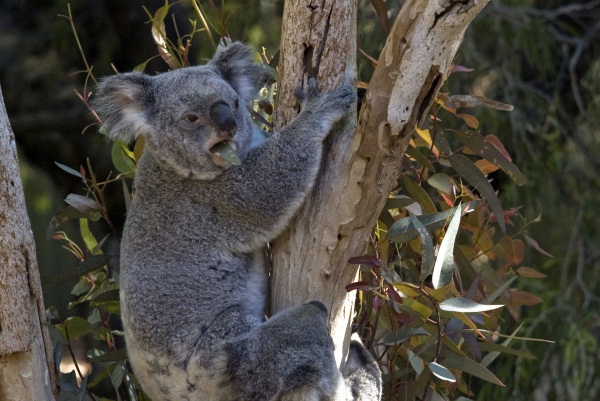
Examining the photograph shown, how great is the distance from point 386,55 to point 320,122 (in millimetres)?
360

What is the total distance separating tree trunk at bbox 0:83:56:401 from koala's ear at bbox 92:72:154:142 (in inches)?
14.7

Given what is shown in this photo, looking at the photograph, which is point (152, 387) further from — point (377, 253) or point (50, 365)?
point (377, 253)

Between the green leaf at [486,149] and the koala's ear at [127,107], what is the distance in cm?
105

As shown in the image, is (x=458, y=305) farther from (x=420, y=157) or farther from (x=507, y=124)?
(x=507, y=124)

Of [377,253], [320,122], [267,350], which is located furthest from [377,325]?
[320,122]

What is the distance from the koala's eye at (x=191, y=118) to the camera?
2736 mm

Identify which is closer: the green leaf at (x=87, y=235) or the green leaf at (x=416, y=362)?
the green leaf at (x=416, y=362)

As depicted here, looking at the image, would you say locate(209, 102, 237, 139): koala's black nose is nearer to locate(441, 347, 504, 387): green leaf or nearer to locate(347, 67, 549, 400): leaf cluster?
locate(347, 67, 549, 400): leaf cluster

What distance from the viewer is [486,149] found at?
271cm

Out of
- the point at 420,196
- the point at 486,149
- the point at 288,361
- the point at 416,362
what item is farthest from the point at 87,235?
the point at 486,149

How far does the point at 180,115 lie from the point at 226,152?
23 centimetres

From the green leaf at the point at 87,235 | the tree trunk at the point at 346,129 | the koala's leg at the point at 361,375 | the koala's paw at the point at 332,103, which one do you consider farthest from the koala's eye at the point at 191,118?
the koala's leg at the point at 361,375

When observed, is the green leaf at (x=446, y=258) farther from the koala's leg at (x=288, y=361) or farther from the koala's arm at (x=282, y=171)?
the koala's arm at (x=282, y=171)

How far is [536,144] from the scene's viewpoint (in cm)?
551
